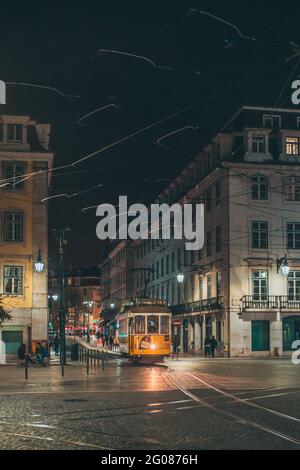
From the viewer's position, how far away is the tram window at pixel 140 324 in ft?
133

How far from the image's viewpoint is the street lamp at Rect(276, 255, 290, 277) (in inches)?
2093

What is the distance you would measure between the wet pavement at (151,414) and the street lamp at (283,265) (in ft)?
88.3

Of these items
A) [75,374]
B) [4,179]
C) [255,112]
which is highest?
[255,112]

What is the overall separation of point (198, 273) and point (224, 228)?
853 centimetres

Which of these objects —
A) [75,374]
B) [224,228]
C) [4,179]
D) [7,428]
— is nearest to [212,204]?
[224,228]

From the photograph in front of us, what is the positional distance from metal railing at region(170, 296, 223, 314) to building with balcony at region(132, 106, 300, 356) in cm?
15

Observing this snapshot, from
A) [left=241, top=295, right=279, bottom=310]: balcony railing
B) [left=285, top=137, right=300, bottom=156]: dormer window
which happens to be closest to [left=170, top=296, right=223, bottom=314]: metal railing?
[left=241, top=295, right=279, bottom=310]: balcony railing

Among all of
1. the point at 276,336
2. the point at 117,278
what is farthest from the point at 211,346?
the point at 117,278

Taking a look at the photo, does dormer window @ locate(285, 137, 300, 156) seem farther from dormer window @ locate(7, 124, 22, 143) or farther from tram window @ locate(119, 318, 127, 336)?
dormer window @ locate(7, 124, 22, 143)

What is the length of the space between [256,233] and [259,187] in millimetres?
3393

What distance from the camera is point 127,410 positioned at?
16.6 m

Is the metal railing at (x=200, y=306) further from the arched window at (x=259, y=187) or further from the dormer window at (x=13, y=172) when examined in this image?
the dormer window at (x=13, y=172)

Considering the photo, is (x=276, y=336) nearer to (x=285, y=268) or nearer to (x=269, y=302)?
(x=269, y=302)
